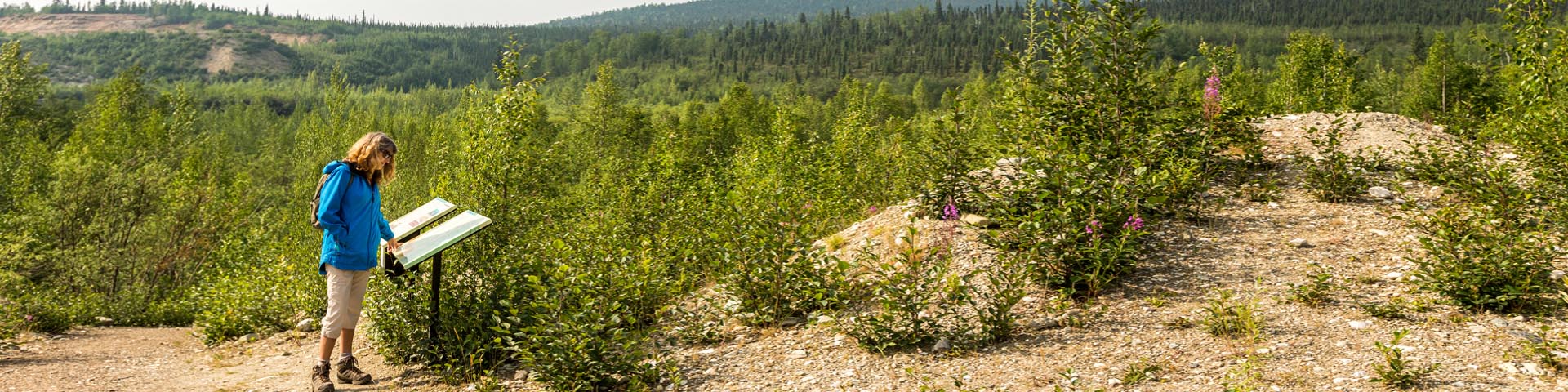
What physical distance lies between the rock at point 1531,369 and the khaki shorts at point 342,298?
24.2 feet

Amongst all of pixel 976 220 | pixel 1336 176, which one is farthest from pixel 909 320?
pixel 1336 176

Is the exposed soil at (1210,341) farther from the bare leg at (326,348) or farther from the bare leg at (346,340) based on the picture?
the bare leg at (326,348)

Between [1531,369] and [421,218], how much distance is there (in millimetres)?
7070

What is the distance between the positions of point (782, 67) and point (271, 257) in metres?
174

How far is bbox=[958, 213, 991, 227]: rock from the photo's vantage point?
28.0 feet

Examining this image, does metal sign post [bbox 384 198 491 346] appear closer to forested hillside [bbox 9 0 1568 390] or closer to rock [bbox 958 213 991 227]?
forested hillside [bbox 9 0 1568 390]

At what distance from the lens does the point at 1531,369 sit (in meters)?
4.84

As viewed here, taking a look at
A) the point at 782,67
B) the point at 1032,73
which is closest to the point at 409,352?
the point at 1032,73

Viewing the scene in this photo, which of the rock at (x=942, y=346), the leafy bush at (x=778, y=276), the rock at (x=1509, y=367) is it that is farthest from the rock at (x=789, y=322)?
the rock at (x=1509, y=367)

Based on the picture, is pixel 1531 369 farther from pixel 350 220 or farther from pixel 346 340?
pixel 346 340

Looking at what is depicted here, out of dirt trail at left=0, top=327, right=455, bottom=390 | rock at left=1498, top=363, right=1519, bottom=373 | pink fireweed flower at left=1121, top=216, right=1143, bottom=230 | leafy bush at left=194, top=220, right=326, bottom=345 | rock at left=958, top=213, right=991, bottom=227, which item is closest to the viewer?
rock at left=1498, top=363, right=1519, bottom=373

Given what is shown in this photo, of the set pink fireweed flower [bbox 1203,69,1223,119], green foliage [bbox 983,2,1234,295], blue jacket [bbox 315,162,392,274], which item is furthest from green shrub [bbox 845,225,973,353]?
pink fireweed flower [bbox 1203,69,1223,119]

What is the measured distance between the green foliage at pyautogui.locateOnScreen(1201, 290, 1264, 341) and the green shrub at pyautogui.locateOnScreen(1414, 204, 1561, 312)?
4.50 feet

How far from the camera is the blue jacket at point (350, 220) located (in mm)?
5648
